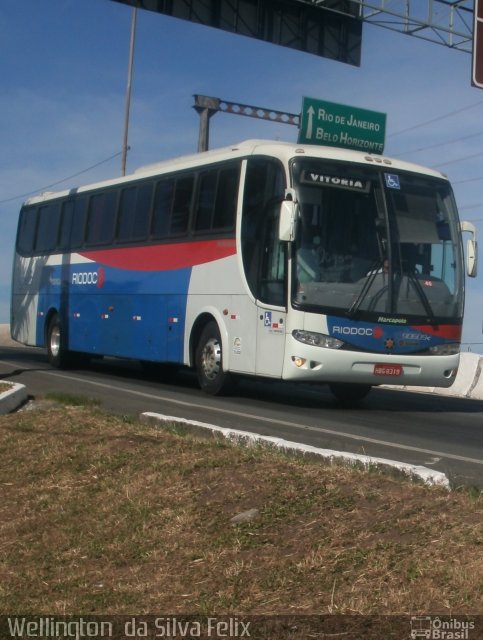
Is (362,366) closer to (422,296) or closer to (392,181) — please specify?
(422,296)

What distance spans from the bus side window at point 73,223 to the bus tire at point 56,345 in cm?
160

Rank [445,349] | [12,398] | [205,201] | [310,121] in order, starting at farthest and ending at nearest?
[310,121] < [205,201] < [445,349] < [12,398]

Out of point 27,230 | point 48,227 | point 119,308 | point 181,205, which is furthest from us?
A: point 27,230

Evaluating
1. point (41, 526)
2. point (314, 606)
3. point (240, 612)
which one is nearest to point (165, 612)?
point (240, 612)

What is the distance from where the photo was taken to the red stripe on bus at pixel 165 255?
50.5ft

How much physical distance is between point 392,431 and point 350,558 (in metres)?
6.71

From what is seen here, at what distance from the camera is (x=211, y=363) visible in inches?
617

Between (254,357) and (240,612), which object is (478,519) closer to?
(240,612)

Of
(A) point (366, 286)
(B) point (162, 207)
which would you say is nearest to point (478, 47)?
(A) point (366, 286)

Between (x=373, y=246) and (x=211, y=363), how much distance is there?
3.21 meters

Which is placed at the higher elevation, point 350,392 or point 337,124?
point 337,124

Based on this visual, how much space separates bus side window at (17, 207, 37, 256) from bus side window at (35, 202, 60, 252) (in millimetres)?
372

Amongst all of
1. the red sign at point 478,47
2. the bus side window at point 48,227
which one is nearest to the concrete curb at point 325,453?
the red sign at point 478,47

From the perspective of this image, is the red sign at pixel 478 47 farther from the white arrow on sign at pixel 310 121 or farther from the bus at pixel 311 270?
the white arrow on sign at pixel 310 121
